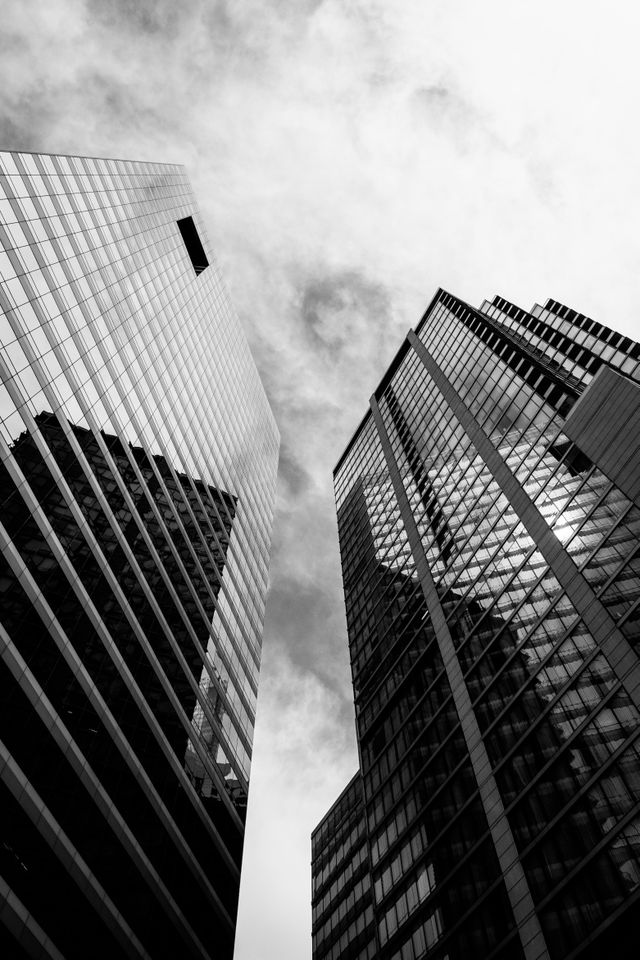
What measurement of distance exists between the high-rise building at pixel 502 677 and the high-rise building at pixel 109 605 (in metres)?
14.8

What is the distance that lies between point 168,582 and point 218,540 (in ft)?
45.0

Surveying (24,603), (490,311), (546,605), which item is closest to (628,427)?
(546,605)

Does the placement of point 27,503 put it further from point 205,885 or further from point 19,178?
point 205,885

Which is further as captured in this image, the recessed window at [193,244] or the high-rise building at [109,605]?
the recessed window at [193,244]

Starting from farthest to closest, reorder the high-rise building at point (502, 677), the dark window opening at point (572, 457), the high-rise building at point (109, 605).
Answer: the dark window opening at point (572, 457)
the high-rise building at point (502, 677)
the high-rise building at point (109, 605)

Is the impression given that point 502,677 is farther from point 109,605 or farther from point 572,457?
point 109,605

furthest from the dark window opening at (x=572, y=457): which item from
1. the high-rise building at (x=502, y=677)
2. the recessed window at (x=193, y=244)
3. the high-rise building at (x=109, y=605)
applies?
the recessed window at (x=193, y=244)

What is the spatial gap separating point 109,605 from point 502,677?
29.6 meters

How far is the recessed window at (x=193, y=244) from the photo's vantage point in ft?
264

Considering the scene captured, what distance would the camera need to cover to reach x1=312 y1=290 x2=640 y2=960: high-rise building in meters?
37.2

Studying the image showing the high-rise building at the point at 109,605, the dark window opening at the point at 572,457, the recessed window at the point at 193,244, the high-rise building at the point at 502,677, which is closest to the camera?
the high-rise building at the point at 109,605

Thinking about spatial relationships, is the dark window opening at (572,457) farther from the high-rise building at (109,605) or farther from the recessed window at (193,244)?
the recessed window at (193,244)

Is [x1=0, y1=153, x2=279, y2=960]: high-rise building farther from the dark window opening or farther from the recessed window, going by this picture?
the dark window opening

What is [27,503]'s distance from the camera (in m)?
35.9
